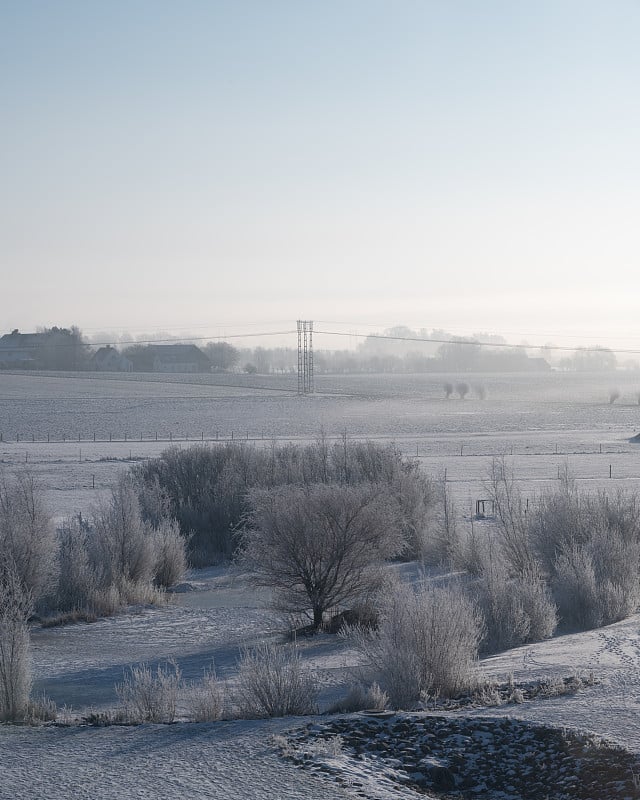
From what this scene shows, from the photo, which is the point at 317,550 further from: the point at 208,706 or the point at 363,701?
the point at 208,706

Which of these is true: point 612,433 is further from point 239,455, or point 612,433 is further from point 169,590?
point 169,590

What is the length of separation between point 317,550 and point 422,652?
6.34 meters

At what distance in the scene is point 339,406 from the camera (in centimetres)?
9256

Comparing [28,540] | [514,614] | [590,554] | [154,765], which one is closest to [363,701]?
[154,765]

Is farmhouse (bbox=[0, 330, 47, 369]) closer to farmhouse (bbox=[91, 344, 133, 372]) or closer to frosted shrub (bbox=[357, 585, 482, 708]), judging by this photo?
farmhouse (bbox=[91, 344, 133, 372])

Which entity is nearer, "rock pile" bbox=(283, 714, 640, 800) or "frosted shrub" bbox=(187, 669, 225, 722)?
"rock pile" bbox=(283, 714, 640, 800)

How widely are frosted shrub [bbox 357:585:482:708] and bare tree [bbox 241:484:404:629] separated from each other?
18.0 feet

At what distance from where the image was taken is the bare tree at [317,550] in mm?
15992

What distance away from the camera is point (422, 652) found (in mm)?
9742

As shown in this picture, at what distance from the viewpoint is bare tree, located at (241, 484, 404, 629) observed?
1599cm

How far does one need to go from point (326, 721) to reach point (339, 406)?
84497 millimetres


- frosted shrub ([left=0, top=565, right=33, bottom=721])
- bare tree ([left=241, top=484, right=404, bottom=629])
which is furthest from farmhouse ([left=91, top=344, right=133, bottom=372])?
frosted shrub ([left=0, top=565, right=33, bottom=721])

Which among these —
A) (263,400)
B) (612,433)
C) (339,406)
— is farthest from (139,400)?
(612,433)

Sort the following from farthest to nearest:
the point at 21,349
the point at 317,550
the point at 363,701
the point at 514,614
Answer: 1. the point at 21,349
2. the point at 317,550
3. the point at 514,614
4. the point at 363,701
